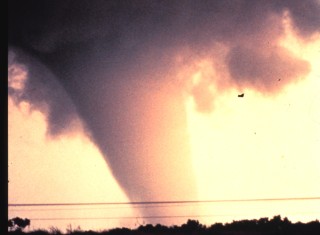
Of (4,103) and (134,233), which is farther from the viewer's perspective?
(134,233)

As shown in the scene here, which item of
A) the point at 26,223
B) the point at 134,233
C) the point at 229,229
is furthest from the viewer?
the point at 26,223

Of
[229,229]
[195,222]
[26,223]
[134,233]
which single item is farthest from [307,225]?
[26,223]

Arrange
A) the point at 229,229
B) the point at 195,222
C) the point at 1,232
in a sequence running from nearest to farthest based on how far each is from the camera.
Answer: the point at 1,232 → the point at 229,229 → the point at 195,222

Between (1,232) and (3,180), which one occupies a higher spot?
(3,180)

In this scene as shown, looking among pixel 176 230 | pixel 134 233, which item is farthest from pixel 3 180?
pixel 176 230

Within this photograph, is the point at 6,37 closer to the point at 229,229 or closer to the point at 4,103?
the point at 4,103

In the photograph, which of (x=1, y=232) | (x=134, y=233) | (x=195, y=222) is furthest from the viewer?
(x=195, y=222)

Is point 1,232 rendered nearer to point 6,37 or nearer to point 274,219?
point 6,37

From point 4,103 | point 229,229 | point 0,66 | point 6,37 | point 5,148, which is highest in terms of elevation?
point 6,37

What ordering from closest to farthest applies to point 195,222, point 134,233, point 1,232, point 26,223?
point 1,232 < point 134,233 < point 195,222 < point 26,223
